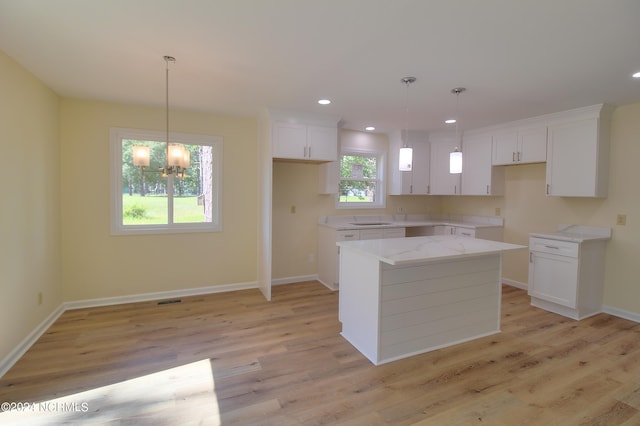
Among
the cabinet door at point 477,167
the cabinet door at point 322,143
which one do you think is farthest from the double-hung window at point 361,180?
the cabinet door at point 477,167

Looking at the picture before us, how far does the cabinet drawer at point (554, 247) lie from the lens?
355cm

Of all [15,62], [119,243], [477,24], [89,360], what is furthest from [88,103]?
[477,24]

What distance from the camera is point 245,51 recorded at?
238 cm

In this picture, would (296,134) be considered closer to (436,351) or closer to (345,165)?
(345,165)

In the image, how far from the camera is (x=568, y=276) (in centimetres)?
359

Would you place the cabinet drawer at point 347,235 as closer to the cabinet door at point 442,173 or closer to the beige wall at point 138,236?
the beige wall at point 138,236

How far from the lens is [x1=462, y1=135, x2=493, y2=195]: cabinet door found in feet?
15.8

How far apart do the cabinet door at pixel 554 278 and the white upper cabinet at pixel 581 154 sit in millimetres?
833

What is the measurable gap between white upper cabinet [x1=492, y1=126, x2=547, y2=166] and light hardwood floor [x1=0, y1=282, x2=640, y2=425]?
2110 millimetres

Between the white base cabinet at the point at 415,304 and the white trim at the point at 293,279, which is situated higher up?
the white base cabinet at the point at 415,304

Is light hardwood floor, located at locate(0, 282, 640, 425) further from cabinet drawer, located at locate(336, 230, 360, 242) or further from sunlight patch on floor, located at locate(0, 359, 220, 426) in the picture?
cabinet drawer, located at locate(336, 230, 360, 242)

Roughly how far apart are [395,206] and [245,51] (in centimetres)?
399

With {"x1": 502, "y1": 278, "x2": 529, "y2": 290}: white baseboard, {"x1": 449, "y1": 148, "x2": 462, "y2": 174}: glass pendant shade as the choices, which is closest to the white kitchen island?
{"x1": 449, "y1": 148, "x2": 462, "y2": 174}: glass pendant shade

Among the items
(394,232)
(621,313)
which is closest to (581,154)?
(621,313)
